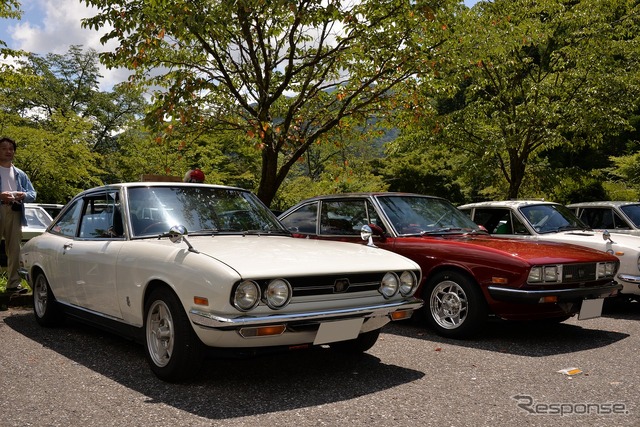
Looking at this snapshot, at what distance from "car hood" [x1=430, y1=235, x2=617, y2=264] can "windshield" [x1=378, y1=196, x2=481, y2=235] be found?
390 mm

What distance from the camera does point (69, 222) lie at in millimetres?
6012

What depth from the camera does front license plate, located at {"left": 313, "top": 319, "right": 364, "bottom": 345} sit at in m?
3.96

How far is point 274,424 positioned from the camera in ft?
11.1

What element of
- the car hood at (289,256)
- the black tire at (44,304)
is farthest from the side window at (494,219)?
the black tire at (44,304)

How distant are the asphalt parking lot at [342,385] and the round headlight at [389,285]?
631mm

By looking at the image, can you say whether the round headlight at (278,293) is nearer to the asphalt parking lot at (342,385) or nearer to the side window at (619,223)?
the asphalt parking lot at (342,385)

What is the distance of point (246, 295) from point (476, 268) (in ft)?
9.26

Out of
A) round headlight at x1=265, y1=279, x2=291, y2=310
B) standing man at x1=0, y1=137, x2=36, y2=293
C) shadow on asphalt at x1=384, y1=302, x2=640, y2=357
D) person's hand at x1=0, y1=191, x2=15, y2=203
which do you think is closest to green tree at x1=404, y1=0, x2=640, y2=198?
shadow on asphalt at x1=384, y1=302, x2=640, y2=357

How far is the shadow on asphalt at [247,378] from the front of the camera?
148 inches

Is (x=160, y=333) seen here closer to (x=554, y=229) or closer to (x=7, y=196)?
(x=7, y=196)

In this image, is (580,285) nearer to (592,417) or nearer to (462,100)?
(592,417)

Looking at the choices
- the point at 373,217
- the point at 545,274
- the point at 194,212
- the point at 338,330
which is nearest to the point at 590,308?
the point at 545,274

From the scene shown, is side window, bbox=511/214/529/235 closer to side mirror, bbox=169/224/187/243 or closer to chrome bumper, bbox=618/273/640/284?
chrome bumper, bbox=618/273/640/284

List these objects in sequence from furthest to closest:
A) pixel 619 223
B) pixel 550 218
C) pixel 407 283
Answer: pixel 619 223 → pixel 550 218 → pixel 407 283
